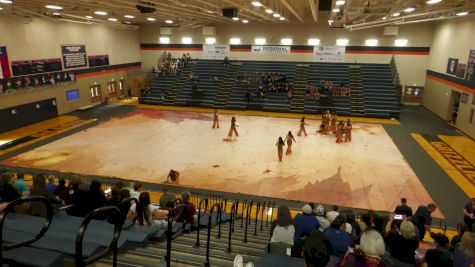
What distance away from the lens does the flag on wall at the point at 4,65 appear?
19.2 meters

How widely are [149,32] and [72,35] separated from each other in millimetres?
9448

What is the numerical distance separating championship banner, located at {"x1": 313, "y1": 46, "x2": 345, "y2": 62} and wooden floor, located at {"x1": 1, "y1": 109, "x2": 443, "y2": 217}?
35.6ft

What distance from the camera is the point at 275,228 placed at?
Answer: 19.2 ft

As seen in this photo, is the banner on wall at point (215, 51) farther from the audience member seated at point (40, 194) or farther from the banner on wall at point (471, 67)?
the audience member seated at point (40, 194)

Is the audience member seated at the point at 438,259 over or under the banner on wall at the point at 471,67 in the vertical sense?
under

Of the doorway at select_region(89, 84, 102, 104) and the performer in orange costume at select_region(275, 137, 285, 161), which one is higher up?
the doorway at select_region(89, 84, 102, 104)

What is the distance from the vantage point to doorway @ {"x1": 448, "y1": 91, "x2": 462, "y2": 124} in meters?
22.2

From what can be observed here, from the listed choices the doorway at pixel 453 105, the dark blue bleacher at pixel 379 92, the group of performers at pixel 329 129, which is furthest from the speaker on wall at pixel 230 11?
the doorway at pixel 453 105

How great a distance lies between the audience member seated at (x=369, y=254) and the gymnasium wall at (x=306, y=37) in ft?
87.6

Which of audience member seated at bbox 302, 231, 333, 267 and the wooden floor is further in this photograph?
the wooden floor

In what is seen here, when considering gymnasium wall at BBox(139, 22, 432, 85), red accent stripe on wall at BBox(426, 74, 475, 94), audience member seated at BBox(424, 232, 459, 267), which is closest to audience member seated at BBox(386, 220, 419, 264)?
audience member seated at BBox(424, 232, 459, 267)

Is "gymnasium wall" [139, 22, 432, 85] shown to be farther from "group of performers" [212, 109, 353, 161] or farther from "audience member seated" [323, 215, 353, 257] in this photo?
"audience member seated" [323, 215, 353, 257]

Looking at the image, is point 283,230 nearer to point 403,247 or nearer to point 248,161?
point 403,247

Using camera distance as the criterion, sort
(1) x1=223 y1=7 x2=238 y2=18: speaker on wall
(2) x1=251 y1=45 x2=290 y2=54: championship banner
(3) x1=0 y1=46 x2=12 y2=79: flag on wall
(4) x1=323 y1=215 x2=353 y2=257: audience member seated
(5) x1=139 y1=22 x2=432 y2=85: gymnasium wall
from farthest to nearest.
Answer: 1. (2) x1=251 y1=45 x2=290 y2=54: championship banner
2. (5) x1=139 y1=22 x2=432 y2=85: gymnasium wall
3. (3) x1=0 y1=46 x2=12 y2=79: flag on wall
4. (1) x1=223 y1=7 x2=238 y2=18: speaker on wall
5. (4) x1=323 y1=215 x2=353 y2=257: audience member seated
